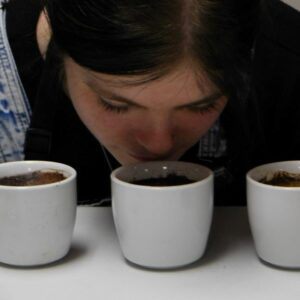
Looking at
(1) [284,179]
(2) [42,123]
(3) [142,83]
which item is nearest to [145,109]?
(3) [142,83]

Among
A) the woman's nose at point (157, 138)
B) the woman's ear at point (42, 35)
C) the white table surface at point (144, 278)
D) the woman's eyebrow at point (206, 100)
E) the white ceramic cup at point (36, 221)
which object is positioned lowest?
the white table surface at point (144, 278)

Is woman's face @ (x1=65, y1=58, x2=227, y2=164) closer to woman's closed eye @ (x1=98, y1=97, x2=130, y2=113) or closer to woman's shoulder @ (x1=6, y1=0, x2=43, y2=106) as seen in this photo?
woman's closed eye @ (x1=98, y1=97, x2=130, y2=113)

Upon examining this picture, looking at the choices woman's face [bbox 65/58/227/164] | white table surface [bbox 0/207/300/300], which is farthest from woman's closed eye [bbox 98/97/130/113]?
white table surface [bbox 0/207/300/300]

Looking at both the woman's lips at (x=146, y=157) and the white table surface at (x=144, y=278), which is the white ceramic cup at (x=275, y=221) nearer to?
the white table surface at (x=144, y=278)

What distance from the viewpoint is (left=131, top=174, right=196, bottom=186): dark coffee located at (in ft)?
1.99

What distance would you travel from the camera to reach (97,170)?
878mm

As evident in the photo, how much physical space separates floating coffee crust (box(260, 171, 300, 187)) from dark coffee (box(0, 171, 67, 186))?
191mm

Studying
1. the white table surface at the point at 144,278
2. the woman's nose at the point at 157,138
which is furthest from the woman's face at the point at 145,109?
the white table surface at the point at 144,278

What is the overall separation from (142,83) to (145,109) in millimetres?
40

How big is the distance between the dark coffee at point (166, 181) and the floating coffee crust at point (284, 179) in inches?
2.9

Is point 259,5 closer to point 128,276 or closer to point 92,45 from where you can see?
point 92,45

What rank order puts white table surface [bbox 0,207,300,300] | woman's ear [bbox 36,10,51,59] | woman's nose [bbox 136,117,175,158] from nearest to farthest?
white table surface [bbox 0,207,300,300] < woman's nose [bbox 136,117,175,158] < woman's ear [bbox 36,10,51,59]

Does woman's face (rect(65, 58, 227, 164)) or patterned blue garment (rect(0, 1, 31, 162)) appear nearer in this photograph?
woman's face (rect(65, 58, 227, 164))

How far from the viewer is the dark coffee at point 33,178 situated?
Answer: 60 centimetres
